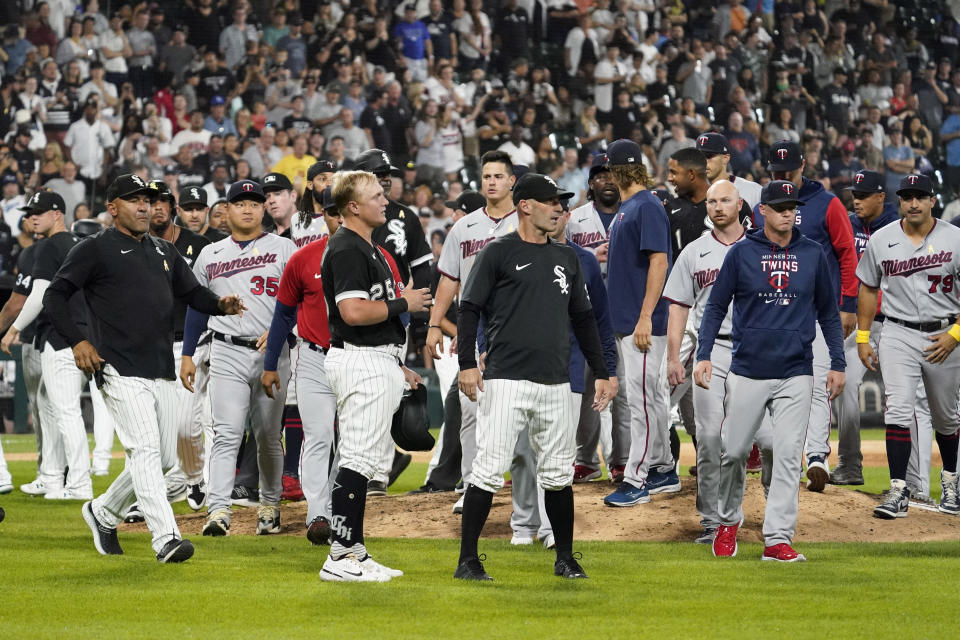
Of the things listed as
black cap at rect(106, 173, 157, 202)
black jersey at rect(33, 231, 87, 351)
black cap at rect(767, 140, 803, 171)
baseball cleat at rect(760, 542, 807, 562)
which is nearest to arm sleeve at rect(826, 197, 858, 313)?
black cap at rect(767, 140, 803, 171)

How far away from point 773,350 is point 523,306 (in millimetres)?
1556

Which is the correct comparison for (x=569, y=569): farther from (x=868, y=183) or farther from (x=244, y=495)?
(x=868, y=183)

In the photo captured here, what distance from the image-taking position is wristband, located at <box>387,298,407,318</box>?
19.2 ft

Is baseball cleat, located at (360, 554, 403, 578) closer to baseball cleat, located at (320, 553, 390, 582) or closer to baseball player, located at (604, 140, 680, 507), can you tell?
baseball cleat, located at (320, 553, 390, 582)

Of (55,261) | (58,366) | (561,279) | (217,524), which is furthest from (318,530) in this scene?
(58,366)

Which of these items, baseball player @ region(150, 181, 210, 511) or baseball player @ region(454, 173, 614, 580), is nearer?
baseball player @ region(454, 173, 614, 580)

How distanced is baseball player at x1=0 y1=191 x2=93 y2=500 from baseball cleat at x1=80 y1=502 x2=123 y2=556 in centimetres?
291

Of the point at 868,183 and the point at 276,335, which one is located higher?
the point at 868,183

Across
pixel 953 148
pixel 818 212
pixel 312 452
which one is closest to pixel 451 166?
pixel 953 148

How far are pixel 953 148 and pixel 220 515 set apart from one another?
57.7 ft

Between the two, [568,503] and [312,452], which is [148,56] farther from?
[568,503]

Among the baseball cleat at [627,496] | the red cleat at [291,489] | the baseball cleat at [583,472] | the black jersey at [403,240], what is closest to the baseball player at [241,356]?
the black jersey at [403,240]

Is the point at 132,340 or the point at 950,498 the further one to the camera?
the point at 950,498

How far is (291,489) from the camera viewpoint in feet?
30.0
